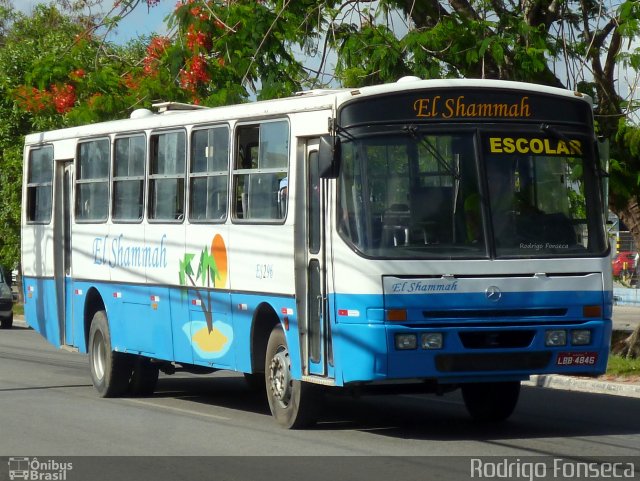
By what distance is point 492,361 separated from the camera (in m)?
10.9

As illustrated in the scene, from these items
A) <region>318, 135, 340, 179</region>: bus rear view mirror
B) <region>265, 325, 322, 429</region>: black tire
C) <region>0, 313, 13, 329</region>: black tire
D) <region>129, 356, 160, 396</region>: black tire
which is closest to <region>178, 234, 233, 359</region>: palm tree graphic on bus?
<region>265, 325, 322, 429</region>: black tire

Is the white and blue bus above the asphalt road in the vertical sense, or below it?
above

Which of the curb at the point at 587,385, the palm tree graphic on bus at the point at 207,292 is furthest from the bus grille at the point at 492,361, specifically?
the curb at the point at 587,385

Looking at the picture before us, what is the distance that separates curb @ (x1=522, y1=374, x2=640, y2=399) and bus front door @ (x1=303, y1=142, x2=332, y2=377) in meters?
5.72

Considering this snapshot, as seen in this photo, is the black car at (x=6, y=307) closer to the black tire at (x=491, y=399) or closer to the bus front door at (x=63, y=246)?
the bus front door at (x=63, y=246)

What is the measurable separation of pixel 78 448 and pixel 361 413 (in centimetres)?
358

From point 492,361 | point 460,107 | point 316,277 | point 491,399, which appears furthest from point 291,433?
point 460,107

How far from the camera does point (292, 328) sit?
11.6m

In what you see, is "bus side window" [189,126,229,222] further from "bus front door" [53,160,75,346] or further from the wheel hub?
"bus front door" [53,160,75,346]

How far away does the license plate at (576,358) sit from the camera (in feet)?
36.4

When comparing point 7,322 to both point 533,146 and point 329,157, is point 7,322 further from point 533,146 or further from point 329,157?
point 533,146

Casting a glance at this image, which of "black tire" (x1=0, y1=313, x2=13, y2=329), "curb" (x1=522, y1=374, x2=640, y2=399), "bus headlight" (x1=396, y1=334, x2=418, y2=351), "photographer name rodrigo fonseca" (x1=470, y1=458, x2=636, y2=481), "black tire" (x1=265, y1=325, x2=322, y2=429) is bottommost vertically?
"curb" (x1=522, y1=374, x2=640, y2=399)

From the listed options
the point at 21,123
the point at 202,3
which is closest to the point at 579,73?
the point at 202,3

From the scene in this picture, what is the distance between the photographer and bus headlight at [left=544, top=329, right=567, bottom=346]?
36.1 ft
